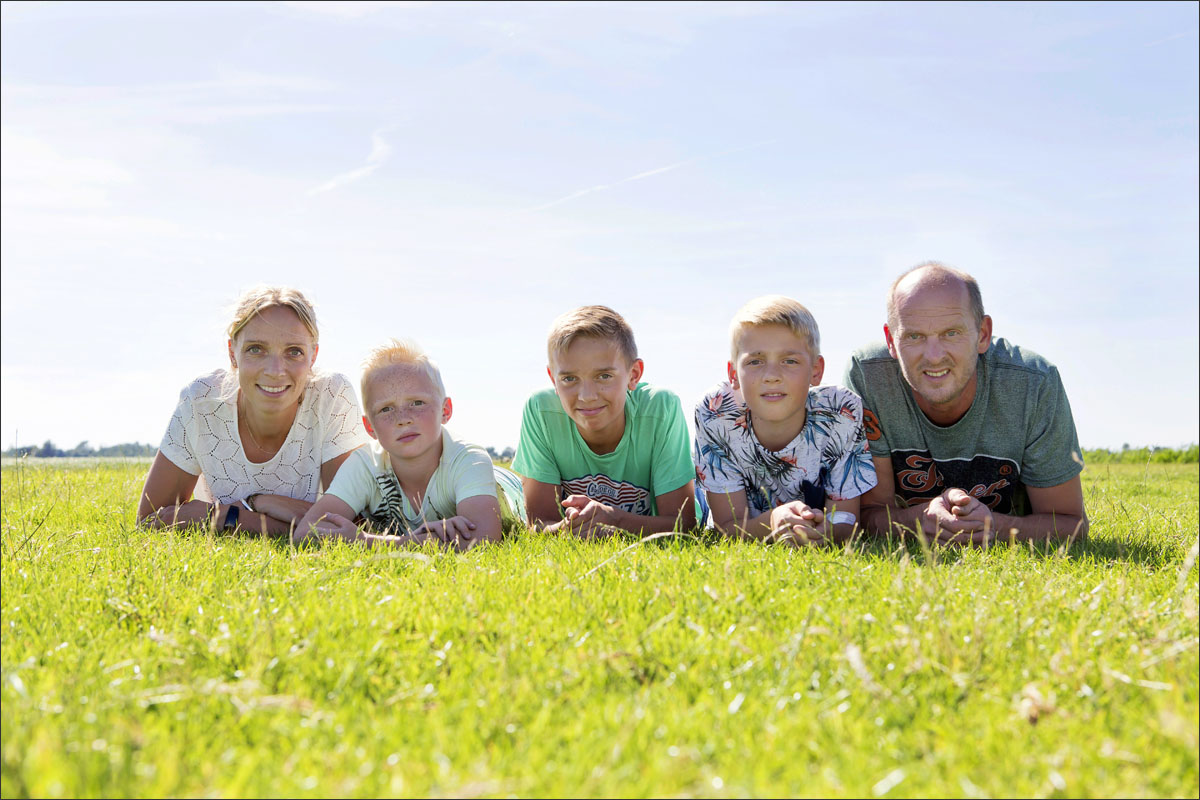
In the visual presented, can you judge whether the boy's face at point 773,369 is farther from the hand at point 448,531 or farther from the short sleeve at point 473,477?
the hand at point 448,531

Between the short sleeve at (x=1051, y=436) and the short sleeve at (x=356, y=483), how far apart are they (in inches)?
177

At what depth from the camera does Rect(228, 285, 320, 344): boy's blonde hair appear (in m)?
6.16

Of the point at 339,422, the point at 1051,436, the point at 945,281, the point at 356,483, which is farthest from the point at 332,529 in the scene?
the point at 1051,436

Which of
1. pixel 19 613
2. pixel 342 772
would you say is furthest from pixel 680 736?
pixel 19 613

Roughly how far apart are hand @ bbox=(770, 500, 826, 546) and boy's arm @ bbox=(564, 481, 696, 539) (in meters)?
0.55

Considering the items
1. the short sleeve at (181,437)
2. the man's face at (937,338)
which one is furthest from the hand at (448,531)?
the man's face at (937,338)

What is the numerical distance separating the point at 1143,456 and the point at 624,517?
64.7 feet

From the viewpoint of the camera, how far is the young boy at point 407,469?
5.55m

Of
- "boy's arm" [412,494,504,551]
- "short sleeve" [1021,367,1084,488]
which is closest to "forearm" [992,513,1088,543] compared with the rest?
"short sleeve" [1021,367,1084,488]

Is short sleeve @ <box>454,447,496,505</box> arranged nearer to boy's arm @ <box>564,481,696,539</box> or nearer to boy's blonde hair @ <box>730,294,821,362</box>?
boy's arm @ <box>564,481,696,539</box>

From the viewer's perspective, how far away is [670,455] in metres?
6.05

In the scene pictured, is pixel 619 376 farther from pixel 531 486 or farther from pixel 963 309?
pixel 963 309

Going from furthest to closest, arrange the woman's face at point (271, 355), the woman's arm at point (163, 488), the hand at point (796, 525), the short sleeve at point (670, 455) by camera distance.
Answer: the woman's arm at point (163, 488), the woman's face at point (271, 355), the short sleeve at point (670, 455), the hand at point (796, 525)

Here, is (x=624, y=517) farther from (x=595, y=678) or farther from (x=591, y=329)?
(x=595, y=678)
